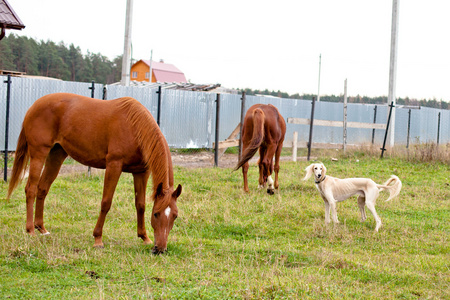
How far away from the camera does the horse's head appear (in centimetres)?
506

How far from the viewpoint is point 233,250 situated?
5.58m

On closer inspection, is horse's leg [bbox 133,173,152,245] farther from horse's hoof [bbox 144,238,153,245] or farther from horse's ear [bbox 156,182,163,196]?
horse's ear [bbox 156,182,163,196]

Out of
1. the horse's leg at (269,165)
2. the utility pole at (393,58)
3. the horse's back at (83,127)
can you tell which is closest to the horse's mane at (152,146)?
the horse's back at (83,127)

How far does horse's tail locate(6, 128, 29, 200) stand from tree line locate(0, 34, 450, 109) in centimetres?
3592

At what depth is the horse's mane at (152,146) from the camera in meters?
5.24

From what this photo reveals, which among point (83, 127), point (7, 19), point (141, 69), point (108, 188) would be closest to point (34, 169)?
point (83, 127)

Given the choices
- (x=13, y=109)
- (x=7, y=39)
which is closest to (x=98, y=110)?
(x=13, y=109)

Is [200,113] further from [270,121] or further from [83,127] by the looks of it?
[83,127]

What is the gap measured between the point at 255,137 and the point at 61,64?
48976mm

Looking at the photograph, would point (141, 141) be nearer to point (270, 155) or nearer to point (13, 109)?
point (270, 155)

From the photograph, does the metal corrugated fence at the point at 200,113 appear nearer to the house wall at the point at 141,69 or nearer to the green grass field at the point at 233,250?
the green grass field at the point at 233,250

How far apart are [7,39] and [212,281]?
5124 centimetres

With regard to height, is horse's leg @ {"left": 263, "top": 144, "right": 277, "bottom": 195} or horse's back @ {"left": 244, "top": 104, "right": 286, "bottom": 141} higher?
horse's back @ {"left": 244, "top": 104, "right": 286, "bottom": 141}

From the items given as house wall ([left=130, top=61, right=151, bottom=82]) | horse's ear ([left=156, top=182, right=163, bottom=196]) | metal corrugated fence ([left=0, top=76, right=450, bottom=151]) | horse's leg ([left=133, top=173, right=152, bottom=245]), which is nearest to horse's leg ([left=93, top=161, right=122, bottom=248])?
horse's leg ([left=133, top=173, right=152, bottom=245])
